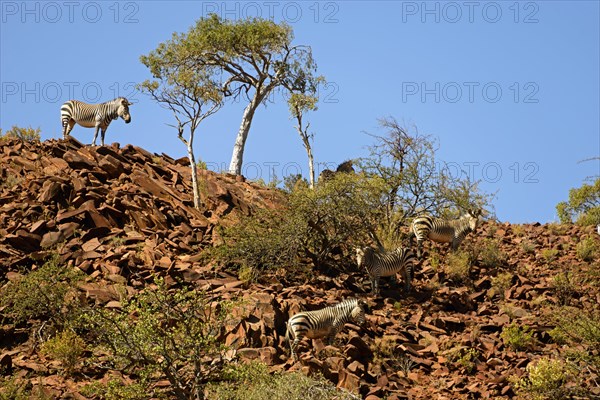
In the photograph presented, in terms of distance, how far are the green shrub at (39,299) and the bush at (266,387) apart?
16.4 feet

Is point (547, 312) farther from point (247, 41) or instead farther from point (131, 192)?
point (247, 41)

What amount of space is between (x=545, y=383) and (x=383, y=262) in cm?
675

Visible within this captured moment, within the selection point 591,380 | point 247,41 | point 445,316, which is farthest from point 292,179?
point 591,380

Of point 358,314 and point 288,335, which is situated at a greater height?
point 358,314

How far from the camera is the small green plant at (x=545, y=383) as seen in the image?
20.2 metres

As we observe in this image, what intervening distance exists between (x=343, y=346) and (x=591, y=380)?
5.92 metres

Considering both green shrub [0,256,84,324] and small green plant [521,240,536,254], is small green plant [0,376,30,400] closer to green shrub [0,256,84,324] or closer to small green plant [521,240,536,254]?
green shrub [0,256,84,324]

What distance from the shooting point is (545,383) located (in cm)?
2017

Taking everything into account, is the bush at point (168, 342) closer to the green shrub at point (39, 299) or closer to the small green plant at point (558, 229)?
the green shrub at point (39, 299)

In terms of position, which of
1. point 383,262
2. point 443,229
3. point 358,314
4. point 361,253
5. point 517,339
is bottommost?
point 517,339

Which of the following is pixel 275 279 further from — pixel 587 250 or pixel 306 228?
pixel 587 250

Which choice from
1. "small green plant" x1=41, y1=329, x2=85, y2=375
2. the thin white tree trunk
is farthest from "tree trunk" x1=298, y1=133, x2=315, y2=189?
"small green plant" x1=41, y1=329, x2=85, y2=375

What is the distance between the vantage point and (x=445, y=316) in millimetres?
25312

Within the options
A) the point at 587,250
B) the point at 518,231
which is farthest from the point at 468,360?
the point at 518,231
